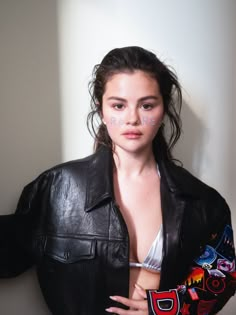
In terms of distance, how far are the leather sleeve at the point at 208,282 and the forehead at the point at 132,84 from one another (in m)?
0.43

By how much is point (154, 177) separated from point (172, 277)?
290mm

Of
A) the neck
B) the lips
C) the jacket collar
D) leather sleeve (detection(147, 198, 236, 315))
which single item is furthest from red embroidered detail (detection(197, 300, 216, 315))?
the lips

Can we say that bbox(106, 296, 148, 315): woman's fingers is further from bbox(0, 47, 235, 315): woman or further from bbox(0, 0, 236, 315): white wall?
bbox(0, 0, 236, 315): white wall

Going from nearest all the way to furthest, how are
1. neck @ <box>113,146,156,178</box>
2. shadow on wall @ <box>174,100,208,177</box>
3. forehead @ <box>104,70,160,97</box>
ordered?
forehead @ <box>104,70,160,97</box>
neck @ <box>113,146,156,178</box>
shadow on wall @ <box>174,100,208,177</box>

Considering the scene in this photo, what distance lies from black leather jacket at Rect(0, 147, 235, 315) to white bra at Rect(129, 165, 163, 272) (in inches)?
0.7

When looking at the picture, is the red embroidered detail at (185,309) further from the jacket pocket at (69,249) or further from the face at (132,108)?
the face at (132,108)

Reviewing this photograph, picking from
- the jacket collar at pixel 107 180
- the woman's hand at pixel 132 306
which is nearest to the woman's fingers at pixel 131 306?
the woman's hand at pixel 132 306

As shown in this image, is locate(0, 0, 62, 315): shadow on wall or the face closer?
the face

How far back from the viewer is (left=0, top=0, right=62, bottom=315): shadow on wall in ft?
3.05

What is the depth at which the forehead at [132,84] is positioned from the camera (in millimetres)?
812

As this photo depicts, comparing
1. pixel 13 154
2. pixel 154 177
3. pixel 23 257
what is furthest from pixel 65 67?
pixel 23 257

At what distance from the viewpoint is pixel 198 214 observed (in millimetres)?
928

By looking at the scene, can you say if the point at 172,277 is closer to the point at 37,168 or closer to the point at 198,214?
the point at 198,214

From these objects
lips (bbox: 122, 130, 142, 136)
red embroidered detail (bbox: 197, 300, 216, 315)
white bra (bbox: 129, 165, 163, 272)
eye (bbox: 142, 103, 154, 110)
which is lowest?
red embroidered detail (bbox: 197, 300, 216, 315)
